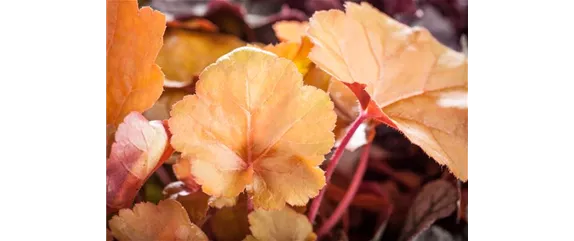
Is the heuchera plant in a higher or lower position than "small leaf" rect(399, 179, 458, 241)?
higher

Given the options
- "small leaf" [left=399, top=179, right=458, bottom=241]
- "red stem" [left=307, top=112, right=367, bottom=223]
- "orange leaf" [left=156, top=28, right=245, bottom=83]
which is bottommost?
"small leaf" [left=399, top=179, right=458, bottom=241]

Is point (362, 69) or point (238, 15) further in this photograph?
point (238, 15)

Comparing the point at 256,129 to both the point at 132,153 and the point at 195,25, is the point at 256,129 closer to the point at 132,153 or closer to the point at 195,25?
the point at 132,153

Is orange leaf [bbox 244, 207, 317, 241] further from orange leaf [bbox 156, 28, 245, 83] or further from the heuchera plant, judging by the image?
orange leaf [bbox 156, 28, 245, 83]

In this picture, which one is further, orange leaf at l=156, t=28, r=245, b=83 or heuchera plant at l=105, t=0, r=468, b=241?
orange leaf at l=156, t=28, r=245, b=83

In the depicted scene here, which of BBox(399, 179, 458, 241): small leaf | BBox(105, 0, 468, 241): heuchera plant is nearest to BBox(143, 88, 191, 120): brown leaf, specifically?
BBox(105, 0, 468, 241): heuchera plant

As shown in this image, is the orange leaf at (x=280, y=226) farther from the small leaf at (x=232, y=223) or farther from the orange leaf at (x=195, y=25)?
the orange leaf at (x=195, y=25)
